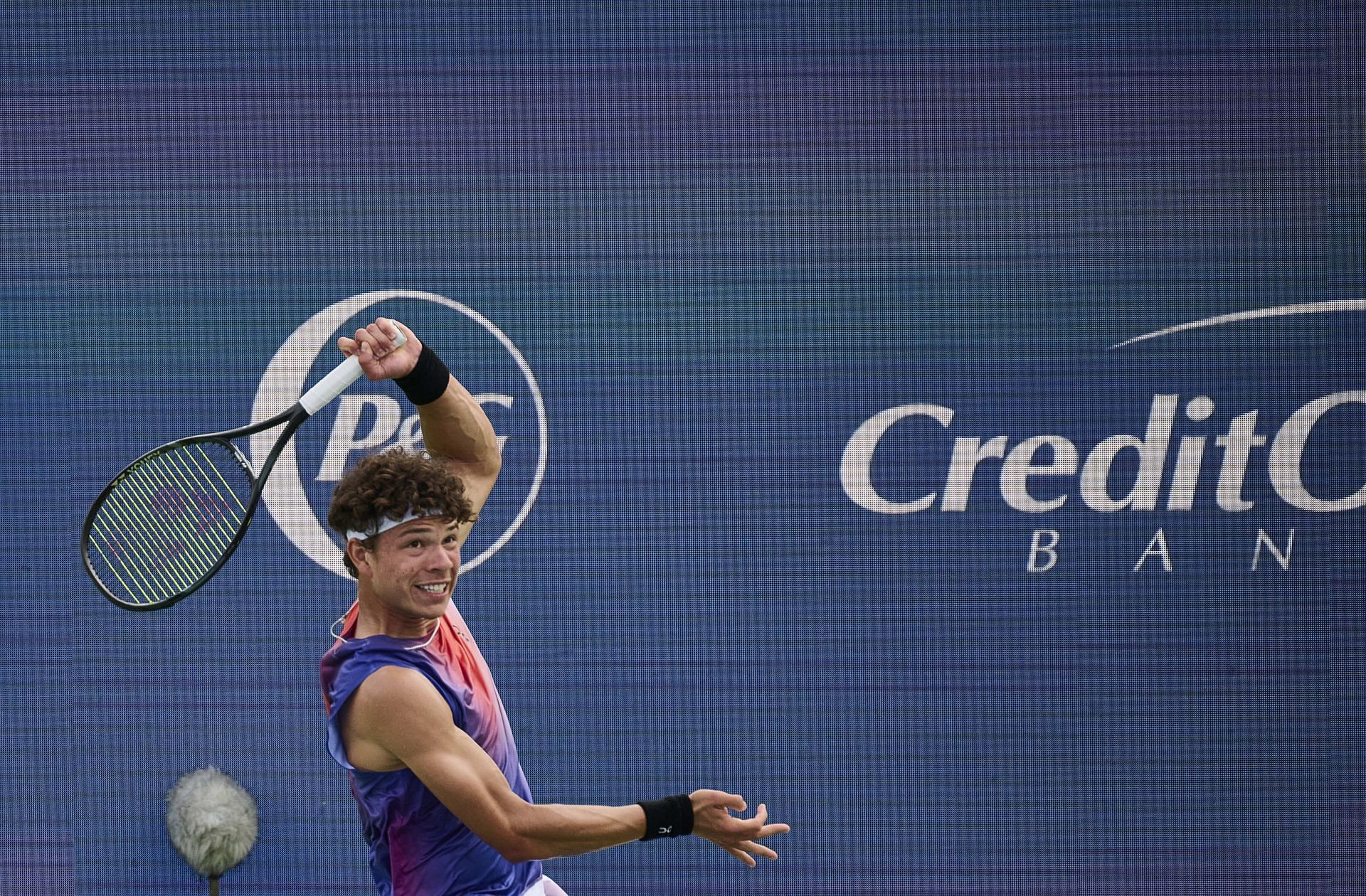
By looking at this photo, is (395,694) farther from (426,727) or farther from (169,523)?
(169,523)

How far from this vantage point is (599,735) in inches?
179

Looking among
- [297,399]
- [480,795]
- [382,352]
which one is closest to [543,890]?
[480,795]

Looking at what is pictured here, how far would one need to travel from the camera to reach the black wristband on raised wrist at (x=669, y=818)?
110 inches

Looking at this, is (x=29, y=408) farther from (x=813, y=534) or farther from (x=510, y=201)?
(x=813, y=534)

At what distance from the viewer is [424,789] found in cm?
291

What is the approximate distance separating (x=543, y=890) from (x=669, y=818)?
0.60 meters

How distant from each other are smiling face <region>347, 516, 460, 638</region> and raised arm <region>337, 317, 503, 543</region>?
0.21 meters

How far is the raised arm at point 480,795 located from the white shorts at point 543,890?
1.22ft

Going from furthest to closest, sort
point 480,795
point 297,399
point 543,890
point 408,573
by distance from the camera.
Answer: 1. point 297,399
2. point 543,890
3. point 408,573
4. point 480,795

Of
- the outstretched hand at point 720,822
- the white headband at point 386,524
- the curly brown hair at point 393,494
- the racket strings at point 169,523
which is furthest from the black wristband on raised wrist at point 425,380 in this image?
the outstretched hand at point 720,822

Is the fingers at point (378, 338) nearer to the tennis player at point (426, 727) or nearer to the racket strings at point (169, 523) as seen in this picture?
the tennis player at point (426, 727)

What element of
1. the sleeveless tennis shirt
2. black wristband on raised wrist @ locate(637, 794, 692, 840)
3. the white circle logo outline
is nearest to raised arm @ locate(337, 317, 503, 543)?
the sleeveless tennis shirt

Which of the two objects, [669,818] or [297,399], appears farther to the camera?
[297,399]

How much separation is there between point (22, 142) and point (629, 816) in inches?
118
